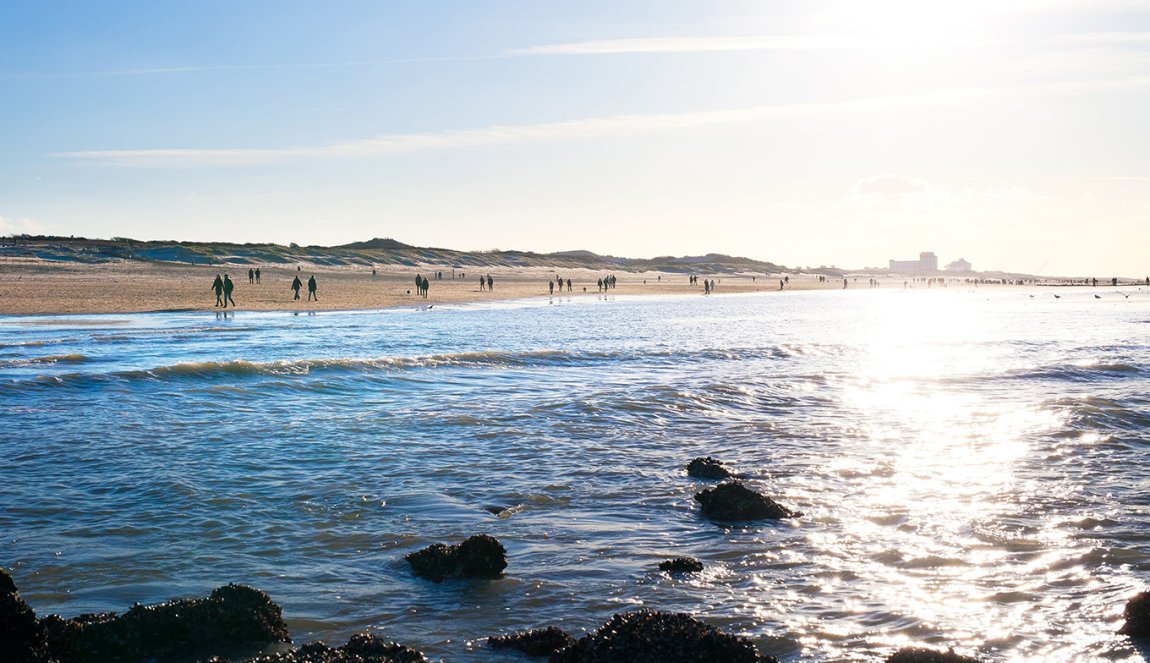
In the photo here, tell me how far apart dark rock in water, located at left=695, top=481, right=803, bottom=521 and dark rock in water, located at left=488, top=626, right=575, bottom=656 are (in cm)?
316

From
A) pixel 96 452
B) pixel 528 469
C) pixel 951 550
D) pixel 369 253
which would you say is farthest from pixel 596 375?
pixel 369 253

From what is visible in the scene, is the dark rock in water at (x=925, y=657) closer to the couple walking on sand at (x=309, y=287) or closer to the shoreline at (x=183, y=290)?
the shoreline at (x=183, y=290)

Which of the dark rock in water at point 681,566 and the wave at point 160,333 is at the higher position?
the wave at point 160,333

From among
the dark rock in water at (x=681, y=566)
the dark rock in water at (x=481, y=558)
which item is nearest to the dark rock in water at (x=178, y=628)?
the dark rock in water at (x=481, y=558)

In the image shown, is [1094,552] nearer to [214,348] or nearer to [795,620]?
[795,620]

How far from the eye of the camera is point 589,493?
9.45 meters

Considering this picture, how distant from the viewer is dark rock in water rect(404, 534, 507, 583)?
6.69 metres

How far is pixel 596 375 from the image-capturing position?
66.3ft

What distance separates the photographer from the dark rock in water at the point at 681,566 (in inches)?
269

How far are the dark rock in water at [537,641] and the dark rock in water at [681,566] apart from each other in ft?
5.07

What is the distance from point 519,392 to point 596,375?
328cm

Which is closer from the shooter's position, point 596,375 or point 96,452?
point 96,452

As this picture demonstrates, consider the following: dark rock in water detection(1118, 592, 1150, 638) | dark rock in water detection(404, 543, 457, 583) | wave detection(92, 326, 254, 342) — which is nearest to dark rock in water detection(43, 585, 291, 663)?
dark rock in water detection(404, 543, 457, 583)

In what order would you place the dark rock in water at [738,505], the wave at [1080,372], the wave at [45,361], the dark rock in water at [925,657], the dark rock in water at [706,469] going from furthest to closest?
1. the wave at [1080,372]
2. the wave at [45,361]
3. the dark rock in water at [706,469]
4. the dark rock in water at [738,505]
5. the dark rock in water at [925,657]
